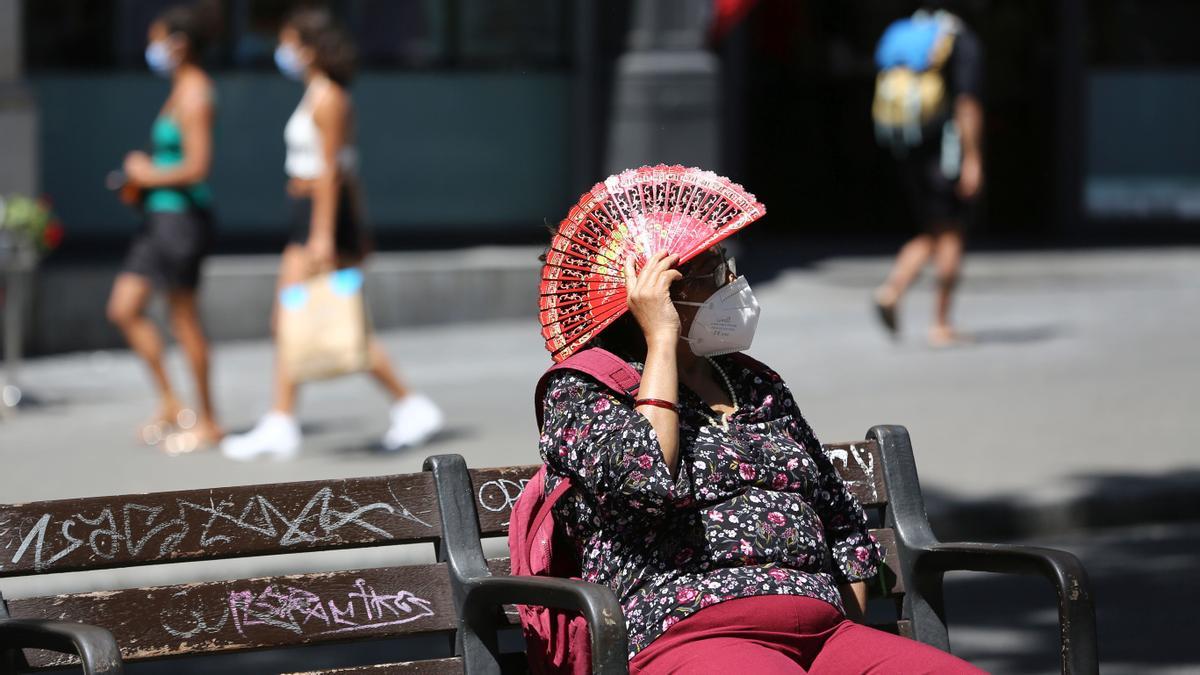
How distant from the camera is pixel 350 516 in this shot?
3.69 m

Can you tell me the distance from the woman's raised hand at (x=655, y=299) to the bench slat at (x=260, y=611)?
603 mm

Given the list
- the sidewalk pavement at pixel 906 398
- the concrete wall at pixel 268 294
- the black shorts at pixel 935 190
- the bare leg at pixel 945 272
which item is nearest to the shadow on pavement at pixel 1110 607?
the sidewalk pavement at pixel 906 398

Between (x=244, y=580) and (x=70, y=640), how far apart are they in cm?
49

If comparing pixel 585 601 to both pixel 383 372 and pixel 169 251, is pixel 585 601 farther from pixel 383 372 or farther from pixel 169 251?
pixel 169 251

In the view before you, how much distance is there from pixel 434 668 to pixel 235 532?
45 centimetres

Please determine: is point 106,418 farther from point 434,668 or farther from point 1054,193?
point 1054,193

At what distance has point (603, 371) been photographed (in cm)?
371

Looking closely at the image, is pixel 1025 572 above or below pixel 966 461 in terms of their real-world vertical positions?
above

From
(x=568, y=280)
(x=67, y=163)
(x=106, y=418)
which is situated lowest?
(x=106, y=418)

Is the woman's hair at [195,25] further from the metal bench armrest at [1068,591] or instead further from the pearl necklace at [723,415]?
the metal bench armrest at [1068,591]

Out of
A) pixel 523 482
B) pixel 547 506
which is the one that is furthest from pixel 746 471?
pixel 523 482

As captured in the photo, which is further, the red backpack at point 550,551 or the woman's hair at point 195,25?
the woman's hair at point 195,25

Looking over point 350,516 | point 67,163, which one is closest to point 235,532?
point 350,516

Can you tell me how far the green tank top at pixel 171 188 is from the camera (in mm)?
8641
